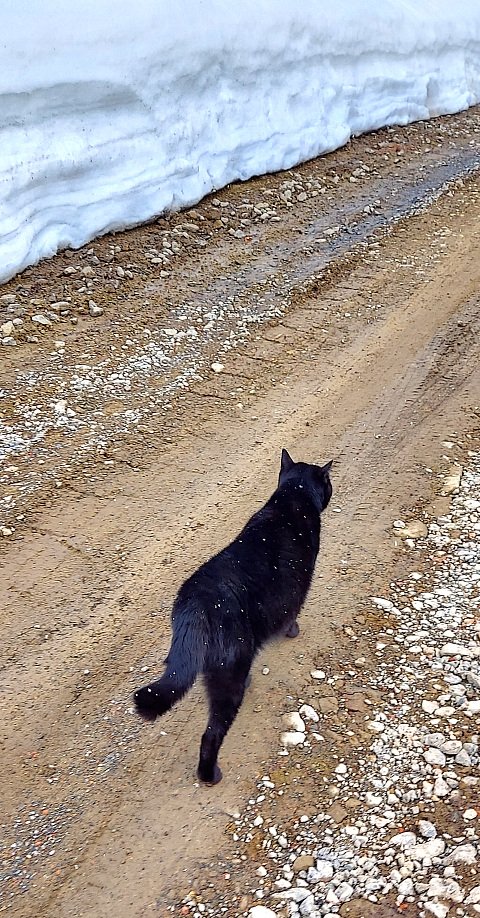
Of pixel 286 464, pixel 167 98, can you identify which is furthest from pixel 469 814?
pixel 167 98

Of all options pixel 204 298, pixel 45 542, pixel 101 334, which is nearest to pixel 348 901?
pixel 45 542

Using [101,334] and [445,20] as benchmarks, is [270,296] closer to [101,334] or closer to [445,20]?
[101,334]

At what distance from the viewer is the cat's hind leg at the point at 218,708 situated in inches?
154

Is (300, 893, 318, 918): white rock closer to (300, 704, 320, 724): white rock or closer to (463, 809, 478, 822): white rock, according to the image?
(463, 809, 478, 822): white rock

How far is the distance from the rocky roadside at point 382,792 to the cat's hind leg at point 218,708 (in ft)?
0.79

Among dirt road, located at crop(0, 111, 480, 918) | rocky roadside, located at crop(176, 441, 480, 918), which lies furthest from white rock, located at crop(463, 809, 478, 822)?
dirt road, located at crop(0, 111, 480, 918)

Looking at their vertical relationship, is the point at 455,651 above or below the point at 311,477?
below

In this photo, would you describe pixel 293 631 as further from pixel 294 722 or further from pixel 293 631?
pixel 294 722

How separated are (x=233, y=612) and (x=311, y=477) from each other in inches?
52.2

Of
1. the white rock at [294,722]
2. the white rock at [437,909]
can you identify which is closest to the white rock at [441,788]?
the white rock at [437,909]

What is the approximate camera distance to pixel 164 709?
3.60m

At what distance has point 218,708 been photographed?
13.0 ft

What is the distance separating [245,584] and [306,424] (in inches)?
110

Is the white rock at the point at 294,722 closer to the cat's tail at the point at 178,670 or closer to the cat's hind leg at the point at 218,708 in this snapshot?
the cat's hind leg at the point at 218,708
